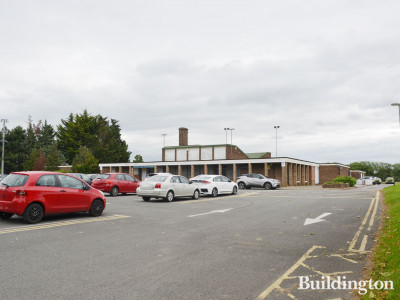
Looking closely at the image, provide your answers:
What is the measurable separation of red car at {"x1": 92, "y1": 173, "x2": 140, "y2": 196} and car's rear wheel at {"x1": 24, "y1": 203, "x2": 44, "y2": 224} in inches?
470

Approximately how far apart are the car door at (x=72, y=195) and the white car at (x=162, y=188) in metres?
6.07

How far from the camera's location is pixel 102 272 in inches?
210

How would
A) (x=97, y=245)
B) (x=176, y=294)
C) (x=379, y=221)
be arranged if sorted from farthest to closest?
(x=379, y=221)
(x=97, y=245)
(x=176, y=294)

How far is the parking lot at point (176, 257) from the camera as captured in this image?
4641 mm

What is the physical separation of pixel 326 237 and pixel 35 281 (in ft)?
22.0

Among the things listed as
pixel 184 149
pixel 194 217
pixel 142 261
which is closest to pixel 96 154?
pixel 184 149

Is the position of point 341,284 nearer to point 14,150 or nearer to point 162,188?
point 162,188

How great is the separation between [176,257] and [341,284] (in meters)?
2.86

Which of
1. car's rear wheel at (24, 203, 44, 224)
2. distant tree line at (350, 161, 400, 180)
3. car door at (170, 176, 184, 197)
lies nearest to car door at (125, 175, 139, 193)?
car door at (170, 176, 184, 197)

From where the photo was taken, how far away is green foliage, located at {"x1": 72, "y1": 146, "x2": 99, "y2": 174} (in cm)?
5561

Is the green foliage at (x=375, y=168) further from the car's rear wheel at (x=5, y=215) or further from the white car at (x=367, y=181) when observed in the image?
the car's rear wheel at (x=5, y=215)

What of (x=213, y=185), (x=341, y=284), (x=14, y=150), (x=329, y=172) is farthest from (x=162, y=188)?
(x=14, y=150)

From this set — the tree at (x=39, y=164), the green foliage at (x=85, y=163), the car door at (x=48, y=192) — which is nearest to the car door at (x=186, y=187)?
the car door at (x=48, y=192)

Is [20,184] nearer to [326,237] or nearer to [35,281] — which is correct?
[35,281]
